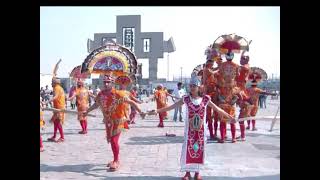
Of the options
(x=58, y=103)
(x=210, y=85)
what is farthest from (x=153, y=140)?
(x=58, y=103)

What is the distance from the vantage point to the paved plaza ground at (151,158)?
7258mm

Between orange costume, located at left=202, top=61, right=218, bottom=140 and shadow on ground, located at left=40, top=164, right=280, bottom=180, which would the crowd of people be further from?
shadow on ground, located at left=40, top=164, right=280, bottom=180

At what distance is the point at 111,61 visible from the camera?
8.88 meters

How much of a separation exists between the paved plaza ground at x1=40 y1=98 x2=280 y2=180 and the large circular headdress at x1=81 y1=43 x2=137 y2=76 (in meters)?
1.74

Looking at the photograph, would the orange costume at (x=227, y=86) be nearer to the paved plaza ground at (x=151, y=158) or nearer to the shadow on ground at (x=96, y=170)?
the paved plaza ground at (x=151, y=158)

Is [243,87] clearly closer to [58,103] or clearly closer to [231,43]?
[231,43]

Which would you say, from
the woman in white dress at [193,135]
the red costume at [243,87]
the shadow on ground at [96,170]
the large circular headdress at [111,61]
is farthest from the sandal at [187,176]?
the red costume at [243,87]

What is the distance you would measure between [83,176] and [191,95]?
7.17 feet

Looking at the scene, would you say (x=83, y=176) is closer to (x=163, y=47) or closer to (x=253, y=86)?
Result: (x=253, y=86)

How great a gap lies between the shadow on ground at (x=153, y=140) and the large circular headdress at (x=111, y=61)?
8.46 ft

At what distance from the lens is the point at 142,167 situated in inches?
310

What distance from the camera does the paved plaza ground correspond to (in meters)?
7.26
